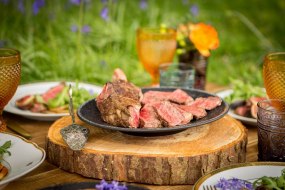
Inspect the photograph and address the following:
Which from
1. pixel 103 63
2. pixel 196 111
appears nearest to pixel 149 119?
pixel 196 111

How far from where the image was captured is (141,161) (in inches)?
63.9

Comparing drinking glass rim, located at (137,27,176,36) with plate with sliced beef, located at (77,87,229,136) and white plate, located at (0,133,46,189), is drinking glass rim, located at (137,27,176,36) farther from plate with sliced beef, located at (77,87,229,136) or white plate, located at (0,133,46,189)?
white plate, located at (0,133,46,189)

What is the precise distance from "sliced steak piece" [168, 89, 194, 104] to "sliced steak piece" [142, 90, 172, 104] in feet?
0.07

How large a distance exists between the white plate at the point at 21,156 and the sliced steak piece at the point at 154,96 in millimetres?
453

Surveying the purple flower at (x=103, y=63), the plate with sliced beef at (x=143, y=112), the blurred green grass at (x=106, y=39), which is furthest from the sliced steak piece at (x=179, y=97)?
the purple flower at (x=103, y=63)

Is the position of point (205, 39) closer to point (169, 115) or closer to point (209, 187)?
point (169, 115)

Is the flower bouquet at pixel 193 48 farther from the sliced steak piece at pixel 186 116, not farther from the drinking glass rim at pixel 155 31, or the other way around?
the sliced steak piece at pixel 186 116

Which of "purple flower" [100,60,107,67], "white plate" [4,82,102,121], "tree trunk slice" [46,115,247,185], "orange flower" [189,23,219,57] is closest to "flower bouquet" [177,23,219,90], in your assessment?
"orange flower" [189,23,219,57]

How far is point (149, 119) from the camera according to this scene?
5.54ft

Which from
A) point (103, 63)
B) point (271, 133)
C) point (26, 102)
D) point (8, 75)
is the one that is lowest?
point (103, 63)

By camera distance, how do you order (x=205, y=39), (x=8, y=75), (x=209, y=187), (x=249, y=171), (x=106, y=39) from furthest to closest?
(x=106, y=39), (x=205, y=39), (x=8, y=75), (x=249, y=171), (x=209, y=187)

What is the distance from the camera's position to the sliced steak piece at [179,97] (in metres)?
1.92

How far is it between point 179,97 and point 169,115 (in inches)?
10.8

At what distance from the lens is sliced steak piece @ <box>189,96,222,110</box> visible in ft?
6.08
